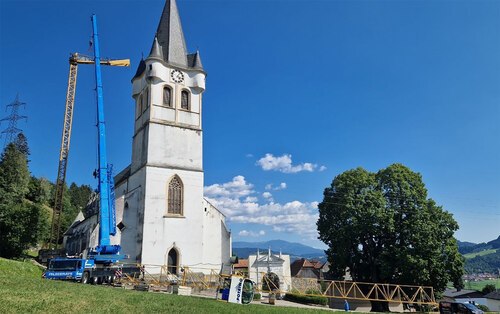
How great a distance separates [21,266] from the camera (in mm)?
31766

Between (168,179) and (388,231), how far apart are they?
20426 mm

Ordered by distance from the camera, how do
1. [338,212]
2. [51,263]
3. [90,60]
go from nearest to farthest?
1. [51,263]
2. [338,212]
3. [90,60]

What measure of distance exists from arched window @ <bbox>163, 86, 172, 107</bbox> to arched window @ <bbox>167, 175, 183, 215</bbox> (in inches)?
279

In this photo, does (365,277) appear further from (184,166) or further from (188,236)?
(184,166)

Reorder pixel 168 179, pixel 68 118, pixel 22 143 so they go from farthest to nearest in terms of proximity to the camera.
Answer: pixel 22 143 < pixel 68 118 < pixel 168 179

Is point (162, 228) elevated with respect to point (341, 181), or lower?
lower

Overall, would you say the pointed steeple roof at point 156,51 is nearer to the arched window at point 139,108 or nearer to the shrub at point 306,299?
the arched window at point 139,108

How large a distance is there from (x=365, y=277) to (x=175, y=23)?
31.8 m

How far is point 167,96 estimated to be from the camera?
1522 inches

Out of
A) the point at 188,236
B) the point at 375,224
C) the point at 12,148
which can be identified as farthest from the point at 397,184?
the point at 12,148

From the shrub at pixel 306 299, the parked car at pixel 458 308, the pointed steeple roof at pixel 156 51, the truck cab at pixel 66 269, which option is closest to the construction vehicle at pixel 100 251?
the truck cab at pixel 66 269

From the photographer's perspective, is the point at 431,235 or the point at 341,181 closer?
the point at 431,235

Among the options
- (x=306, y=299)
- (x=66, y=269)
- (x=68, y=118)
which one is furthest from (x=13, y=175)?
(x=306, y=299)

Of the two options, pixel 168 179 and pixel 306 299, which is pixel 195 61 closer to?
pixel 168 179
